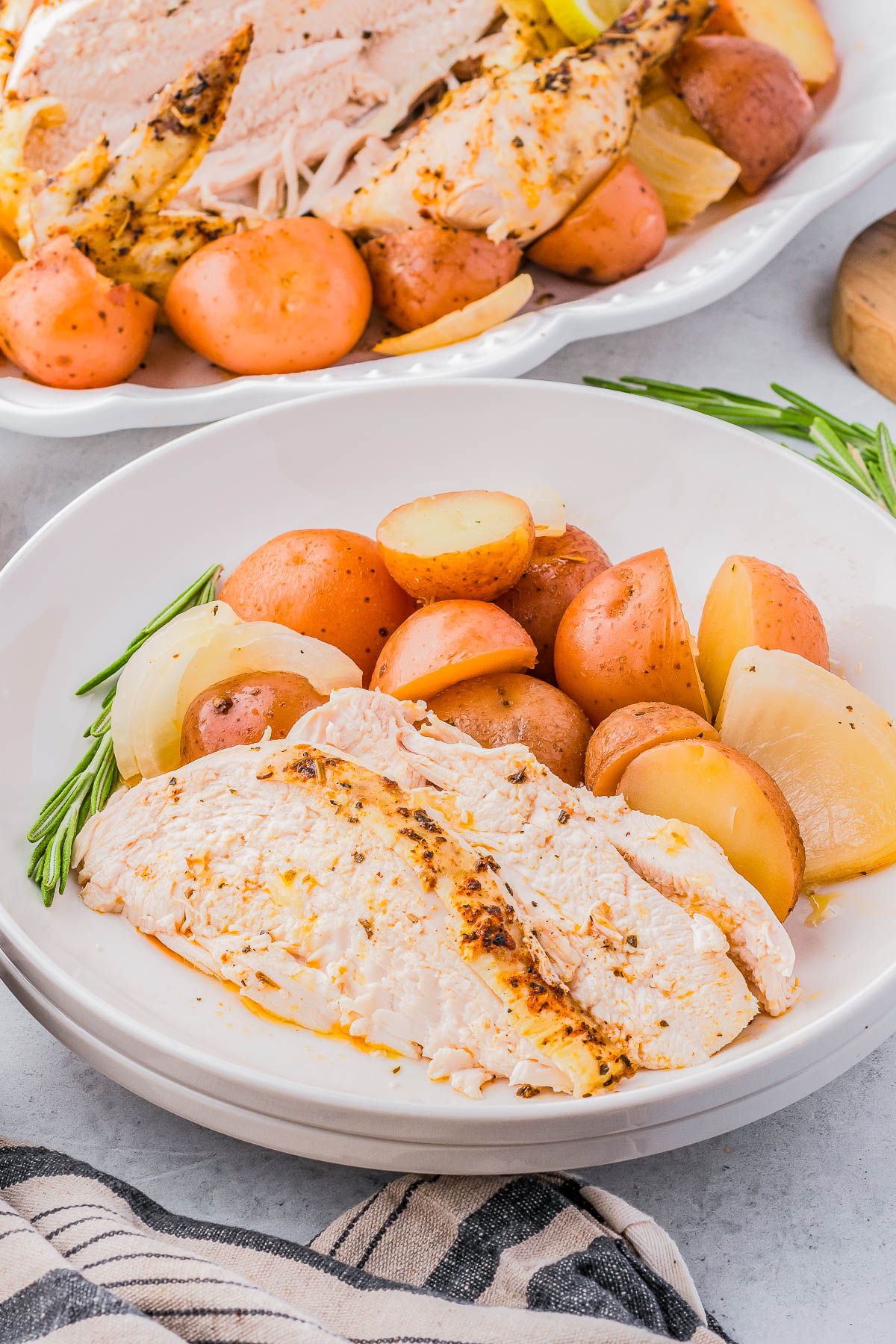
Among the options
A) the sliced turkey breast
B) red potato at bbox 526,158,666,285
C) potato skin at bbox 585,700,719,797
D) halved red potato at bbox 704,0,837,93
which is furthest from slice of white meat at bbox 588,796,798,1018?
halved red potato at bbox 704,0,837,93

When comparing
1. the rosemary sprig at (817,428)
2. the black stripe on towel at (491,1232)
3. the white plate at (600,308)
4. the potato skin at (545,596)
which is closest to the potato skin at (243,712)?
the potato skin at (545,596)

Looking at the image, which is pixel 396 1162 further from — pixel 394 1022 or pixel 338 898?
pixel 338 898

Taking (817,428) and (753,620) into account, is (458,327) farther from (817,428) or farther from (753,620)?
(753,620)

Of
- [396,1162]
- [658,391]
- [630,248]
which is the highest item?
[630,248]

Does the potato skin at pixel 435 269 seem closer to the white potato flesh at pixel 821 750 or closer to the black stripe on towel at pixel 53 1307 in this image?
the white potato flesh at pixel 821 750

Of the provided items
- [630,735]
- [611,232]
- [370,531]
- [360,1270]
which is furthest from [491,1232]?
[611,232]

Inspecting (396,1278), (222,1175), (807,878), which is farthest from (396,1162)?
(807,878)
